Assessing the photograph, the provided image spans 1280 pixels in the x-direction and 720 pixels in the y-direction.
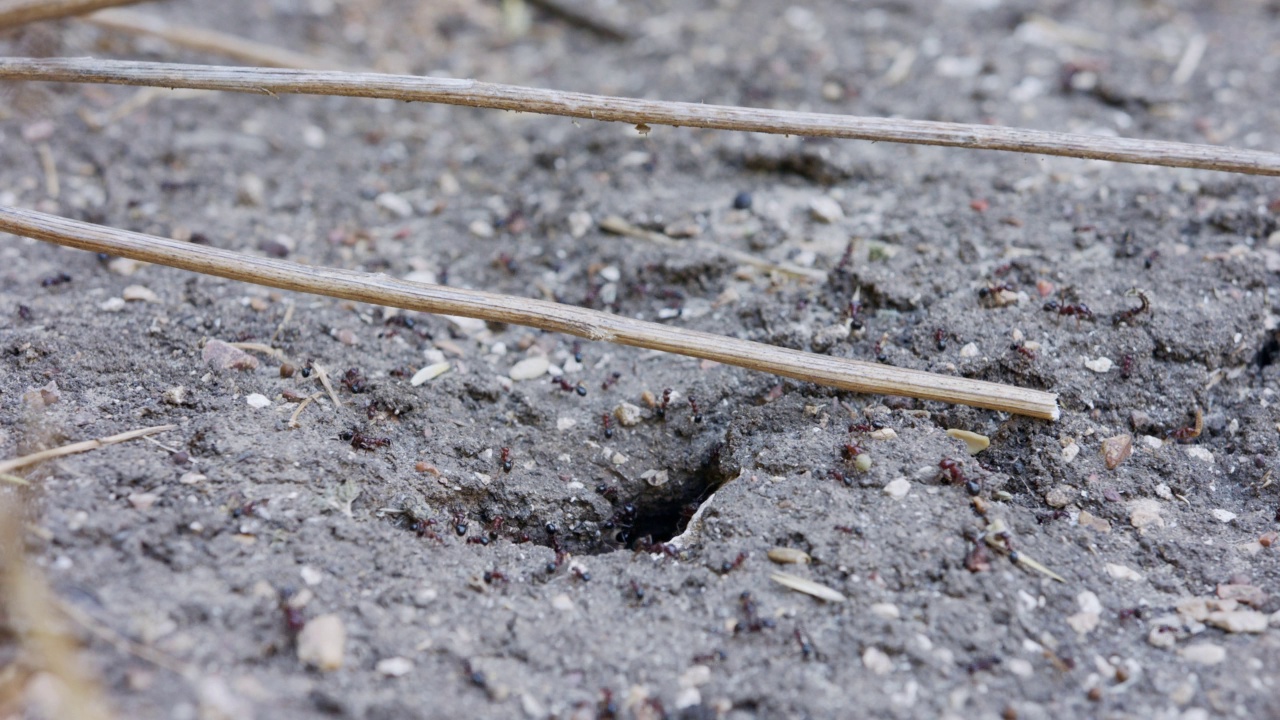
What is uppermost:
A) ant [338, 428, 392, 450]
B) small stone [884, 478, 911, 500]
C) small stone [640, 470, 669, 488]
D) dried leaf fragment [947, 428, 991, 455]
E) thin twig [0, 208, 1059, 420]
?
thin twig [0, 208, 1059, 420]

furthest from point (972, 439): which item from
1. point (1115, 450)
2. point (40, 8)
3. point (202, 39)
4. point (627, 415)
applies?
Answer: point (202, 39)

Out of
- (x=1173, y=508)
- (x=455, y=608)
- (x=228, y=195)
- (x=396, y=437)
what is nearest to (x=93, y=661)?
(x=455, y=608)

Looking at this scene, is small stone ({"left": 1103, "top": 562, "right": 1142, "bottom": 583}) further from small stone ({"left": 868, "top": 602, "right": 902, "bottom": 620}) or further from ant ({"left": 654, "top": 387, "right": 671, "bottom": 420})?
ant ({"left": 654, "top": 387, "right": 671, "bottom": 420})

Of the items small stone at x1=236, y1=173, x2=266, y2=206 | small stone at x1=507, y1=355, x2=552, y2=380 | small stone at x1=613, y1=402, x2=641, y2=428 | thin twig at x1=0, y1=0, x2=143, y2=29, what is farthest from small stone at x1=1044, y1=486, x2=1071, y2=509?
thin twig at x1=0, y1=0, x2=143, y2=29

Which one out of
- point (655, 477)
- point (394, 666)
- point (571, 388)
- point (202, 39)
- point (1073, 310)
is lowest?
point (394, 666)

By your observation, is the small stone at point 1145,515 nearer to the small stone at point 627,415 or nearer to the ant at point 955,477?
the ant at point 955,477

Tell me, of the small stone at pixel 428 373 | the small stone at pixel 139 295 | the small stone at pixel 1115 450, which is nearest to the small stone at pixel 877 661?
the small stone at pixel 1115 450

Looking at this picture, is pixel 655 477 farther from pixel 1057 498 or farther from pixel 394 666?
pixel 1057 498
